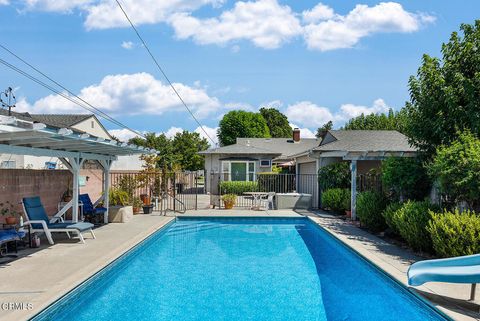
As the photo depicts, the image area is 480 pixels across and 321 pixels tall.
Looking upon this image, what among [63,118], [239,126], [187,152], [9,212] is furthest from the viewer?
[239,126]

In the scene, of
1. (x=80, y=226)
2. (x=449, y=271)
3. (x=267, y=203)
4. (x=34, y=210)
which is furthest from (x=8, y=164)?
(x=449, y=271)

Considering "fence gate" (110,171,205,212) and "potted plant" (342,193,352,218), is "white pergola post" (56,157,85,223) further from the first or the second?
"potted plant" (342,193,352,218)

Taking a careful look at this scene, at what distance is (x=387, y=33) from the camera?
14930 mm

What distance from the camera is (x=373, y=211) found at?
41.8 feet

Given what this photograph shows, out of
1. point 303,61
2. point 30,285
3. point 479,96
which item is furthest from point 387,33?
point 30,285

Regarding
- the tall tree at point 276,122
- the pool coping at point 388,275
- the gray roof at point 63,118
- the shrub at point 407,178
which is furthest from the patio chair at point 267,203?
the tall tree at point 276,122

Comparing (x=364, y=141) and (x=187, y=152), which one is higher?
(x=187, y=152)

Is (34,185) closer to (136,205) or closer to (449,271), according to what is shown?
(136,205)

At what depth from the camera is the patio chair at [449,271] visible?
19.4ft

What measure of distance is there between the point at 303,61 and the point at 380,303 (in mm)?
11626

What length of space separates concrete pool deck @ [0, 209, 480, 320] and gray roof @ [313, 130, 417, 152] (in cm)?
718

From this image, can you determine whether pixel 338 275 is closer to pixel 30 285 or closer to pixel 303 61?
pixel 30 285

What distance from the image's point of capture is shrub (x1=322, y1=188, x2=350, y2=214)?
1688 cm

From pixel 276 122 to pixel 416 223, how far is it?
60.1 metres
